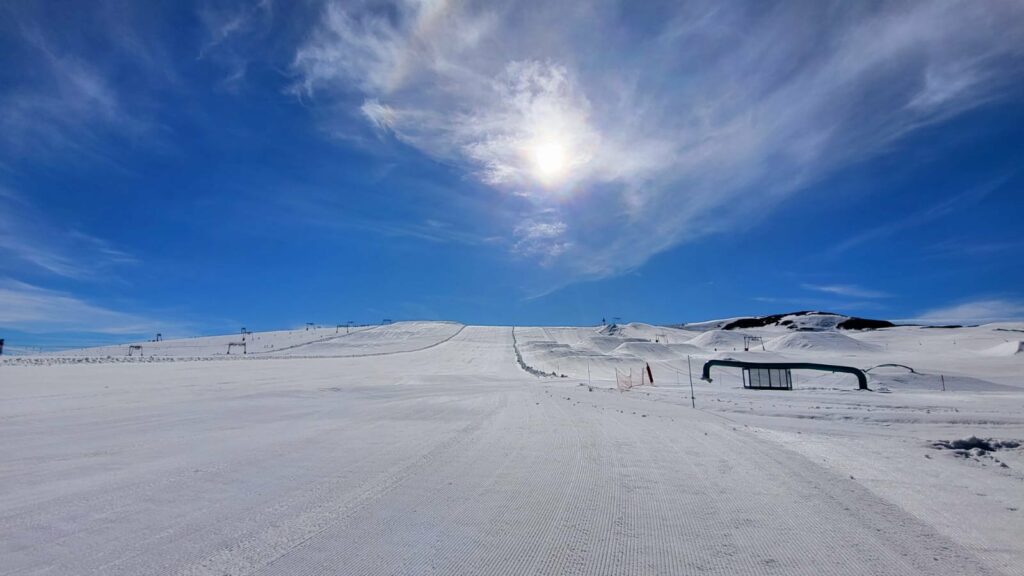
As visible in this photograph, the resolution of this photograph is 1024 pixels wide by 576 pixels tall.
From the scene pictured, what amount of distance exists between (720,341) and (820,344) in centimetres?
1555

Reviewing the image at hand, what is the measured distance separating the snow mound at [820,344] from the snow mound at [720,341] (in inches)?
282

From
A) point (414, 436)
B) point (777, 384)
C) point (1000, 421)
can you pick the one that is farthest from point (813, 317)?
point (414, 436)

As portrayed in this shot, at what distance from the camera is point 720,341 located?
265 ft

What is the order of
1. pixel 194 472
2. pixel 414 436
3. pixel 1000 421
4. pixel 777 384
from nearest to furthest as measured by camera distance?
pixel 194 472 → pixel 414 436 → pixel 1000 421 → pixel 777 384

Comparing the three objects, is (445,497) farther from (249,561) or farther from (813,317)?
(813,317)

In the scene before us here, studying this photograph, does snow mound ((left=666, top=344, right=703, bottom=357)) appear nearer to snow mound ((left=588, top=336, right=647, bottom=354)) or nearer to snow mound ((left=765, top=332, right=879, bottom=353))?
snow mound ((left=588, top=336, right=647, bottom=354))

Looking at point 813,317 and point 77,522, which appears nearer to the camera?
point 77,522

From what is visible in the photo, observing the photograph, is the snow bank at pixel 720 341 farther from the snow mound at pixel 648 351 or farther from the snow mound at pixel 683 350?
the snow mound at pixel 648 351

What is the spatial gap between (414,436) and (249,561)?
4.89m

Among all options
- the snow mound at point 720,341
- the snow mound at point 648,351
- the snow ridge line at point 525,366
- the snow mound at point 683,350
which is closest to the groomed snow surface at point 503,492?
the snow ridge line at point 525,366

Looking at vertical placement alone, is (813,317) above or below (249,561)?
above

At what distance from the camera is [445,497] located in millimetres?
4719

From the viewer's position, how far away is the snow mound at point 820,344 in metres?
65.6

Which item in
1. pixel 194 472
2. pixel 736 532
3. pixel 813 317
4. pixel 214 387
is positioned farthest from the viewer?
pixel 813 317
